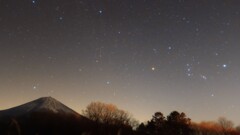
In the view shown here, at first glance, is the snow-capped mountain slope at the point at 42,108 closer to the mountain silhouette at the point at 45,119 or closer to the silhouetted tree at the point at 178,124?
the mountain silhouette at the point at 45,119

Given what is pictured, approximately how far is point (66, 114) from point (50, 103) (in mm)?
6766

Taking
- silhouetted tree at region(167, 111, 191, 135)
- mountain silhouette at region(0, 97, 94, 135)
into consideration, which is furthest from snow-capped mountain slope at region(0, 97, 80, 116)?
silhouetted tree at region(167, 111, 191, 135)

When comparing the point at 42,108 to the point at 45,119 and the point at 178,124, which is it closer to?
the point at 45,119

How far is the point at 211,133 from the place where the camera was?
143m

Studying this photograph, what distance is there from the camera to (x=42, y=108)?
295 ft

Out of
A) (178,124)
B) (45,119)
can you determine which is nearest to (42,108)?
(45,119)

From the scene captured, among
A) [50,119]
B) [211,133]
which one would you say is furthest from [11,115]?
[211,133]

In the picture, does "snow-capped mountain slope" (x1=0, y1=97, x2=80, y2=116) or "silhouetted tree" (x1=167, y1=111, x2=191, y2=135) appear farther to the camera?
"silhouetted tree" (x1=167, y1=111, x2=191, y2=135)

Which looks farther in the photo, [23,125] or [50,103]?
[50,103]

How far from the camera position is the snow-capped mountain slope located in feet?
293

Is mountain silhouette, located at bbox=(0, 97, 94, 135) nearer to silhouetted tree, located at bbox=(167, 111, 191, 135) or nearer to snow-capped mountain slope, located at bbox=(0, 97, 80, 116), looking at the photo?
snow-capped mountain slope, located at bbox=(0, 97, 80, 116)

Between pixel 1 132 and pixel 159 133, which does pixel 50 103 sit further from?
pixel 159 133

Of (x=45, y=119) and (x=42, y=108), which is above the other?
(x=42, y=108)

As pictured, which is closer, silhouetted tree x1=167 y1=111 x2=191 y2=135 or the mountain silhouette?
the mountain silhouette
